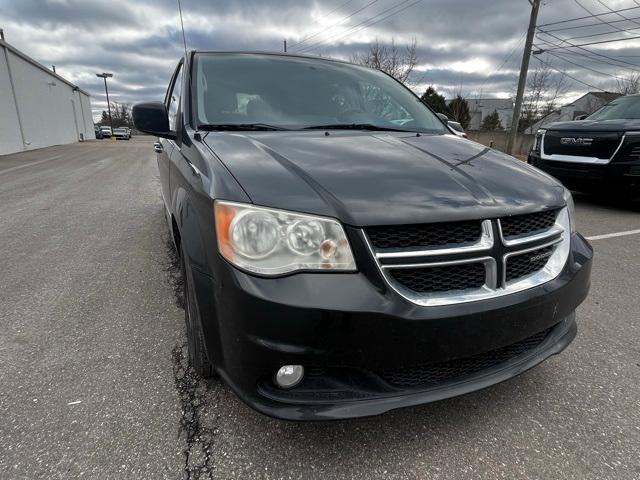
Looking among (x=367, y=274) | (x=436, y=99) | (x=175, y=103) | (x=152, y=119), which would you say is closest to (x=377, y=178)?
(x=367, y=274)

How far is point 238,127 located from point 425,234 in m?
1.30

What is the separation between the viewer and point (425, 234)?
1.48m

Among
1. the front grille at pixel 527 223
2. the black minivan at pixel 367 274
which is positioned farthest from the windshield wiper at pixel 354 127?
the front grille at pixel 527 223

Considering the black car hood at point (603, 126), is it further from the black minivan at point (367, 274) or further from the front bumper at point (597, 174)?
the black minivan at point (367, 274)

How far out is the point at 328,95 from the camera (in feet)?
9.13

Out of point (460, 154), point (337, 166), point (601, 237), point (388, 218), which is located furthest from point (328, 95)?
point (601, 237)

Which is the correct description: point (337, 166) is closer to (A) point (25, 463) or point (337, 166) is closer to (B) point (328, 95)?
(B) point (328, 95)

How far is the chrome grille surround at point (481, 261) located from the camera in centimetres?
142

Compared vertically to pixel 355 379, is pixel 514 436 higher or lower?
lower

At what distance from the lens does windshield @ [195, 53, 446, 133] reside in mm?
2461

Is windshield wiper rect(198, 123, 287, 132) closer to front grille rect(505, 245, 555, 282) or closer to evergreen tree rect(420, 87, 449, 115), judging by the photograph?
front grille rect(505, 245, 555, 282)

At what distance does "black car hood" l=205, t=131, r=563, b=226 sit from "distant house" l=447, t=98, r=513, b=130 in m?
53.9

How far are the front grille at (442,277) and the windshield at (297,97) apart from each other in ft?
4.22

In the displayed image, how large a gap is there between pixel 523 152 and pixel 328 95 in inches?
916
